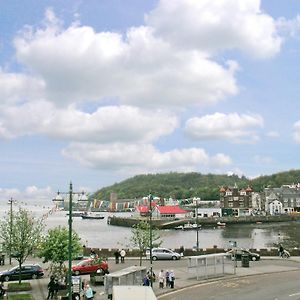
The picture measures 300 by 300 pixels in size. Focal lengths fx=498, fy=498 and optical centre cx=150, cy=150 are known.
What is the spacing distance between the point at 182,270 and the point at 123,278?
13178 millimetres

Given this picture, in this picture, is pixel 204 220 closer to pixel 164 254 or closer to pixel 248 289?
pixel 164 254

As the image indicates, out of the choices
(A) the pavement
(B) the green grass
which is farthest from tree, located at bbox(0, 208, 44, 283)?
(B) the green grass

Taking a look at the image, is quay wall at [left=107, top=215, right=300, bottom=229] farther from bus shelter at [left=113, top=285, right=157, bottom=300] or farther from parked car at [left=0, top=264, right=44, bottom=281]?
bus shelter at [left=113, top=285, right=157, bottom=300]

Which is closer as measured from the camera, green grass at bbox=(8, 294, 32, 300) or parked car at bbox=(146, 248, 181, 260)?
green grass at bbox=(8, 294, 32, 300)

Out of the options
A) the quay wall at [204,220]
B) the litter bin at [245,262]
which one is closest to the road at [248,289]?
the litter bin at [245,262]

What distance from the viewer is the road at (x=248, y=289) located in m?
29.3

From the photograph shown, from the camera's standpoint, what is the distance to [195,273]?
36.5 metres

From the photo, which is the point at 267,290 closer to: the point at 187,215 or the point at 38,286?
the point at 38,286

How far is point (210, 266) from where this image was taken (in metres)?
37.2

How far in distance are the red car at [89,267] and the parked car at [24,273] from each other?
2724 millimetres

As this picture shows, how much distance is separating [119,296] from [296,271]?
82.5ft

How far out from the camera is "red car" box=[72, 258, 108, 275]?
127 ft

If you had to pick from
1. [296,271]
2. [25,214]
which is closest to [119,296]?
[25,214]

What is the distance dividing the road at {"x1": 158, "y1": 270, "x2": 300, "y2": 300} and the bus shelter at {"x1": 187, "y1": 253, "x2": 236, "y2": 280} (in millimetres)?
1474
